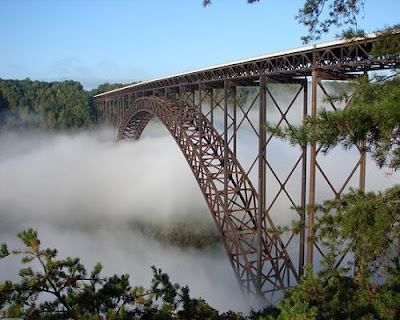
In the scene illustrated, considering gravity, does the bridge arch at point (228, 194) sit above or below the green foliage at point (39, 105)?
below

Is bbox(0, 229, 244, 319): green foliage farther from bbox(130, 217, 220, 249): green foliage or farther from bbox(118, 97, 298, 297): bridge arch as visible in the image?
bbox(130, 217, 220, 249): green foliage

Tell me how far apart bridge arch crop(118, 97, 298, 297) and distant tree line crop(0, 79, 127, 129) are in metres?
45.6

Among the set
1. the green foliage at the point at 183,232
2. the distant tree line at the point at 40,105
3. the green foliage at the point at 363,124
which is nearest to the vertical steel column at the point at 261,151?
the green foliage at the point at 363,124

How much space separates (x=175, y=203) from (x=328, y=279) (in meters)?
29.5

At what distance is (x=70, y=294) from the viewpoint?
5.04 meters

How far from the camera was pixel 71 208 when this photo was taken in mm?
35438

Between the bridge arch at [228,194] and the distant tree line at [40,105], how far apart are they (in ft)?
149

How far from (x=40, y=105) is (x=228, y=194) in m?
65.2

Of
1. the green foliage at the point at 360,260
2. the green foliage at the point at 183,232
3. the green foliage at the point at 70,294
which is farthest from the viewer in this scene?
the green foliage at the point at 183,232

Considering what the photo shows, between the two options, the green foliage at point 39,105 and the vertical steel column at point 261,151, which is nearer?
the vertical steel column at point 261,151

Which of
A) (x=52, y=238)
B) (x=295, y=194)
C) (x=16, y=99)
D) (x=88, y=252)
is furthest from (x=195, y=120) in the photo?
(x=16, y=99)

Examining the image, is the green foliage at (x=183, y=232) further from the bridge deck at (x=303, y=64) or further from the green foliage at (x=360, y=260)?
the green foliage at (x=360, y=260)

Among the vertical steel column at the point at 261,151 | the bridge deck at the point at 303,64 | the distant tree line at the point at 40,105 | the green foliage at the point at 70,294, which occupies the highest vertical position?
the distant tree line at the point at 40,105

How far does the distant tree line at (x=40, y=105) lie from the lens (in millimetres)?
68750
